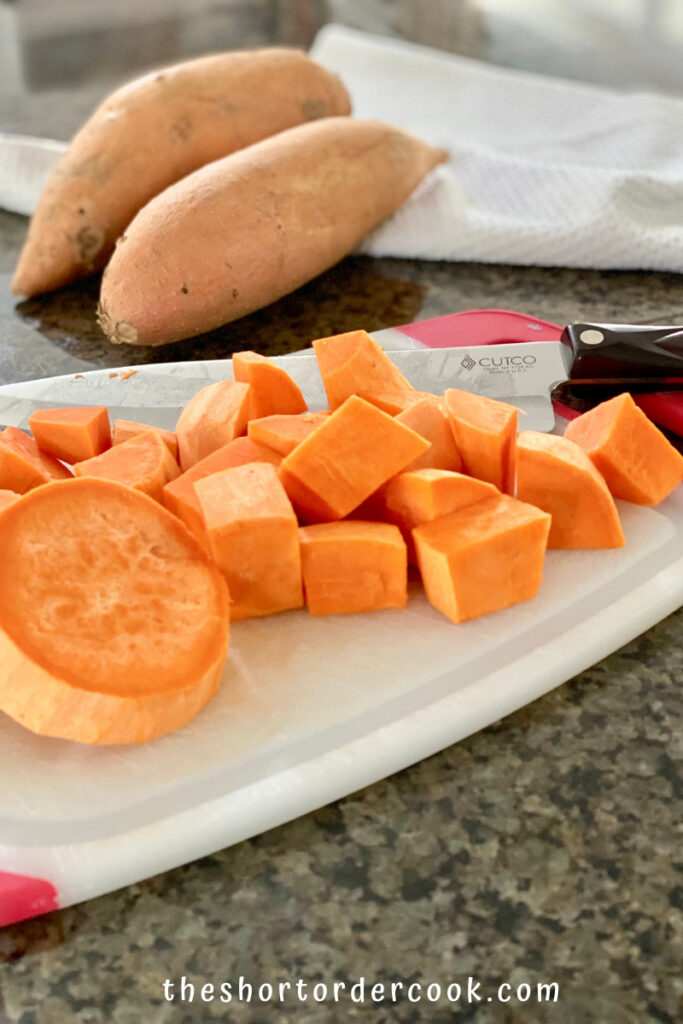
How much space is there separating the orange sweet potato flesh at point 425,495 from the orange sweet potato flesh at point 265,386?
218 millimetres

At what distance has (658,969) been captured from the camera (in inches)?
29.1

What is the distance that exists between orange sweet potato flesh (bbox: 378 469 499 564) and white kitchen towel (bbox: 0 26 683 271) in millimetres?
919

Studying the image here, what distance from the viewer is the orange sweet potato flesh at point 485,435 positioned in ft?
3.45

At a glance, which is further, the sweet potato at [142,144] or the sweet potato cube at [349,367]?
the sweet potato at [142,144]

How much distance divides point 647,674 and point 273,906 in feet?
1.39

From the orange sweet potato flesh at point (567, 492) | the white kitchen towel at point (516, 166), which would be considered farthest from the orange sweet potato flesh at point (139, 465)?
the white kitchen towel at point (516, 166)

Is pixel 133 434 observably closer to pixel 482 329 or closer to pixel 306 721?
pixel 306 721

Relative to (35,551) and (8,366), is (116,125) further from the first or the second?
(35,551)

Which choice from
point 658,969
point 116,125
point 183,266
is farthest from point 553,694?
point 116,125

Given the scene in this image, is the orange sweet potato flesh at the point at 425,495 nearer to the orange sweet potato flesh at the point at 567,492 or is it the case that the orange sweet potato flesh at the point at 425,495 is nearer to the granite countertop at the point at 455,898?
the orange sweet potato flesh at the point at 567,492

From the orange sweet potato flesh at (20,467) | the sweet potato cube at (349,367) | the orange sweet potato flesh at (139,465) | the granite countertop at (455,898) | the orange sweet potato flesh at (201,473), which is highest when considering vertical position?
the sweet potato cube at (349,367)

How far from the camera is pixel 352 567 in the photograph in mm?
974

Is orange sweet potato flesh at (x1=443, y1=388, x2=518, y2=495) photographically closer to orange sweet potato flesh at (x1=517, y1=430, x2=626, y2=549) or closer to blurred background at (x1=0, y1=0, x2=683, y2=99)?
orange sweet potato flesh at (x1=517, y1=430, x2=626, y2=549)

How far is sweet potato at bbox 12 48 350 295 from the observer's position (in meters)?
1.68
